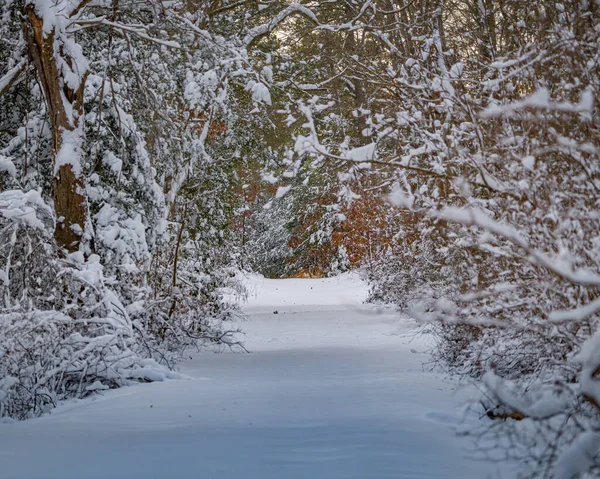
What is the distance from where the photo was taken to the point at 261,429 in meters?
5.10

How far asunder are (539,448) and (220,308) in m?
10.2

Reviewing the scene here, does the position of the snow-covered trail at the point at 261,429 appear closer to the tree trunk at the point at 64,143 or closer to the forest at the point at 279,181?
the forest at the point at 279,181

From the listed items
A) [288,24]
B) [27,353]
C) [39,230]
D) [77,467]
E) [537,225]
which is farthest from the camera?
[288,24]

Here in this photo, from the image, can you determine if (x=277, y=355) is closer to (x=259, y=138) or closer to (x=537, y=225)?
(x=259, y=138)

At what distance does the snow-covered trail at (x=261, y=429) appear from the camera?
417 cm

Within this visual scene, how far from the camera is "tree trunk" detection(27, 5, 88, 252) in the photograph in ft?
29.0

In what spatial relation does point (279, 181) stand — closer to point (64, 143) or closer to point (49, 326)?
point (49, 326)

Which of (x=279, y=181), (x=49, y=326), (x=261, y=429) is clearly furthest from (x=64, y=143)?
(x=261, y=429)

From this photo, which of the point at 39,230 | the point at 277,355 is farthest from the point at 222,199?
the point at 39,230

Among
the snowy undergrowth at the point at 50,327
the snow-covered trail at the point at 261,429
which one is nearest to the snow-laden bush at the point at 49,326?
the snowy undergrowth at the point at 50,327

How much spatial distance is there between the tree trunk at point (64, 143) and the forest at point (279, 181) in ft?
0.07

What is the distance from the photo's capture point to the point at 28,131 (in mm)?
9578

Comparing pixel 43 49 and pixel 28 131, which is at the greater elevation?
pixel 43 49

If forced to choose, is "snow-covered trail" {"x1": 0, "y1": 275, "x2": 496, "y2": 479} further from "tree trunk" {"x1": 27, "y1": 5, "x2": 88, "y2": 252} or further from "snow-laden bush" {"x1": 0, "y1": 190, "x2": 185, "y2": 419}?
"tree trunk" {"x1": 27, "y1": 5, "x2": 88, "y2": 252}
